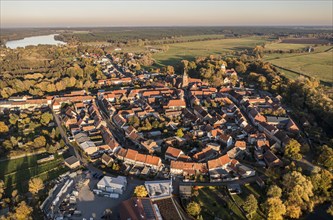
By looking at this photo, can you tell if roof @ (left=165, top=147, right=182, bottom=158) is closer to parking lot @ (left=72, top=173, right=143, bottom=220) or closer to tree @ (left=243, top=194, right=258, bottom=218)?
parking lot @ (left=72, top=173, right=143, bottom=220)

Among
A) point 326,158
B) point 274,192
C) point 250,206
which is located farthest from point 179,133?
point 326,158

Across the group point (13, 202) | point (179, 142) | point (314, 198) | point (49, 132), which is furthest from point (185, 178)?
point (49, 132)

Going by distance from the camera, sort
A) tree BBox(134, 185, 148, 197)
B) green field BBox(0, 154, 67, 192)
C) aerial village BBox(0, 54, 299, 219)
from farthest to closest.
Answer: green field BBox(0, 154, 67, 192) → aerial village BBox(0, 54, 299, 219) → tree BBox(134, 185, 148, 197)

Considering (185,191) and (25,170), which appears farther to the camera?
(25,170)

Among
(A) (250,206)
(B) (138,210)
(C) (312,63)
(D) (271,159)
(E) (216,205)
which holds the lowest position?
(E) (216,205)

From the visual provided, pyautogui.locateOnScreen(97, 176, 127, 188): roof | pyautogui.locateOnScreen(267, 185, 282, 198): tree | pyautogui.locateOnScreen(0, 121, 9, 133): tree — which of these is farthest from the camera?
pyautogui.locateOnScreen(0, 121, 9, 133): tree

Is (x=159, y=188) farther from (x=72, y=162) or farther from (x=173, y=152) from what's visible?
(x=72, y=162)

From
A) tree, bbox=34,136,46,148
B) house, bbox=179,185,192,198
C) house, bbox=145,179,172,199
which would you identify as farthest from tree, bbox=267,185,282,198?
tree, bbox=34,136,46,148

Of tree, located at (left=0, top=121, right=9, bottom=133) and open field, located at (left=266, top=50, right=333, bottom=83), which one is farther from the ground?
open field, located at (left=266, top=50, right=333, bottom=83)

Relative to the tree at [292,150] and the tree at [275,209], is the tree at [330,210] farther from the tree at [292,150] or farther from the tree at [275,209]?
the tree at [292,150]
